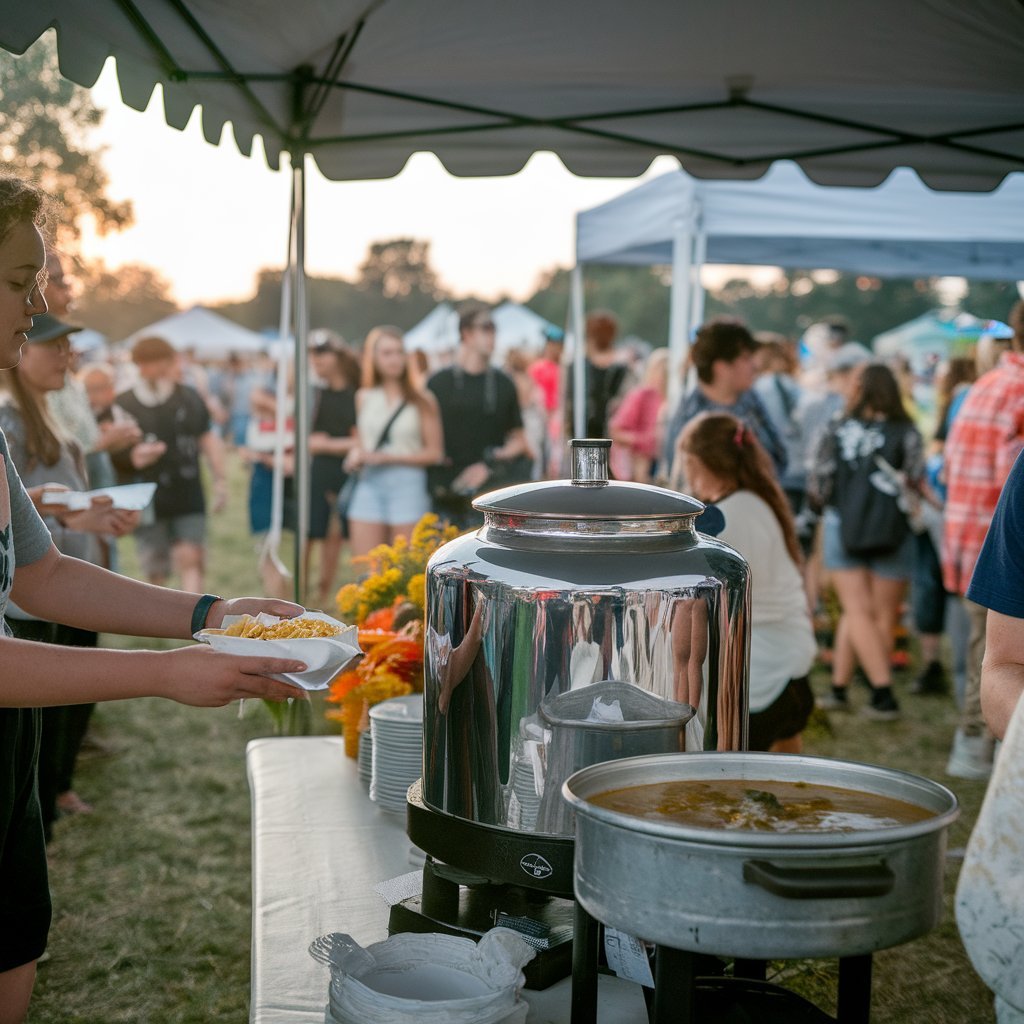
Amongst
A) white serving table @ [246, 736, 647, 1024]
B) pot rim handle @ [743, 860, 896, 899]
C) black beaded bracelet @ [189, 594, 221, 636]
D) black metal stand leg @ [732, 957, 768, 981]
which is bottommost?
white serving table @ [246, 736, 647, 1024]

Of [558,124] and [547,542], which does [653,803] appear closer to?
[547,542]

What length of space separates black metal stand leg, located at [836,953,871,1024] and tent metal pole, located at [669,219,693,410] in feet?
17.0

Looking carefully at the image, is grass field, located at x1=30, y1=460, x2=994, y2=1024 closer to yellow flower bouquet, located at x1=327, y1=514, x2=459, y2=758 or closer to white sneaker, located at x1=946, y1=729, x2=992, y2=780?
white sneaker, located at x1=946, y1=729, x2=992, y2=780

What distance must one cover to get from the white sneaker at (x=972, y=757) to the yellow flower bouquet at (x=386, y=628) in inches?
117

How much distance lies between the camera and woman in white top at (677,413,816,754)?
3549mm

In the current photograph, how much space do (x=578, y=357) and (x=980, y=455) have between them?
12.1ft

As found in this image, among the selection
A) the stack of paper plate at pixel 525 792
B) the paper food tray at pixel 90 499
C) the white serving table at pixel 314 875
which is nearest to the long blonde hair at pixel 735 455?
the white serving table at pixel 314 875

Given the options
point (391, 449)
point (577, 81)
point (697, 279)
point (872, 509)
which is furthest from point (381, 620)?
point (697, 279)

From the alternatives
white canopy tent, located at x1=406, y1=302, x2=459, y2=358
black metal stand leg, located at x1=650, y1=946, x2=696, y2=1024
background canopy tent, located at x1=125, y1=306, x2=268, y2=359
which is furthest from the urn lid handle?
background canopy tent, located at x1=125, y1=306, x2=268, y2=359

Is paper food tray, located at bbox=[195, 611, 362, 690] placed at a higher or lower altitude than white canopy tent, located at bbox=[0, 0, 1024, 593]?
lower

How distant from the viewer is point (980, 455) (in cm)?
466

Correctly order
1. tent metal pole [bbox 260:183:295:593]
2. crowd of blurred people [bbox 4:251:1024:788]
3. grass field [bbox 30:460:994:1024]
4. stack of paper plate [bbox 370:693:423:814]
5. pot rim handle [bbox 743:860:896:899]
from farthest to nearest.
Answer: crowd of blurred people [bbox 4:251:1024:788] → tent metal pole [bbox 260:183:295:593] → grass field [bbox 30:460:994:1024] → stack of paper plate [bbox 370:693:423:814] → pot rim handle [bbox 743:860:896:899]

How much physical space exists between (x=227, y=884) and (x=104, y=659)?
2.74 meters

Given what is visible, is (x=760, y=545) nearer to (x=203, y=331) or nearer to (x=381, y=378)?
(x=381, y=378)
